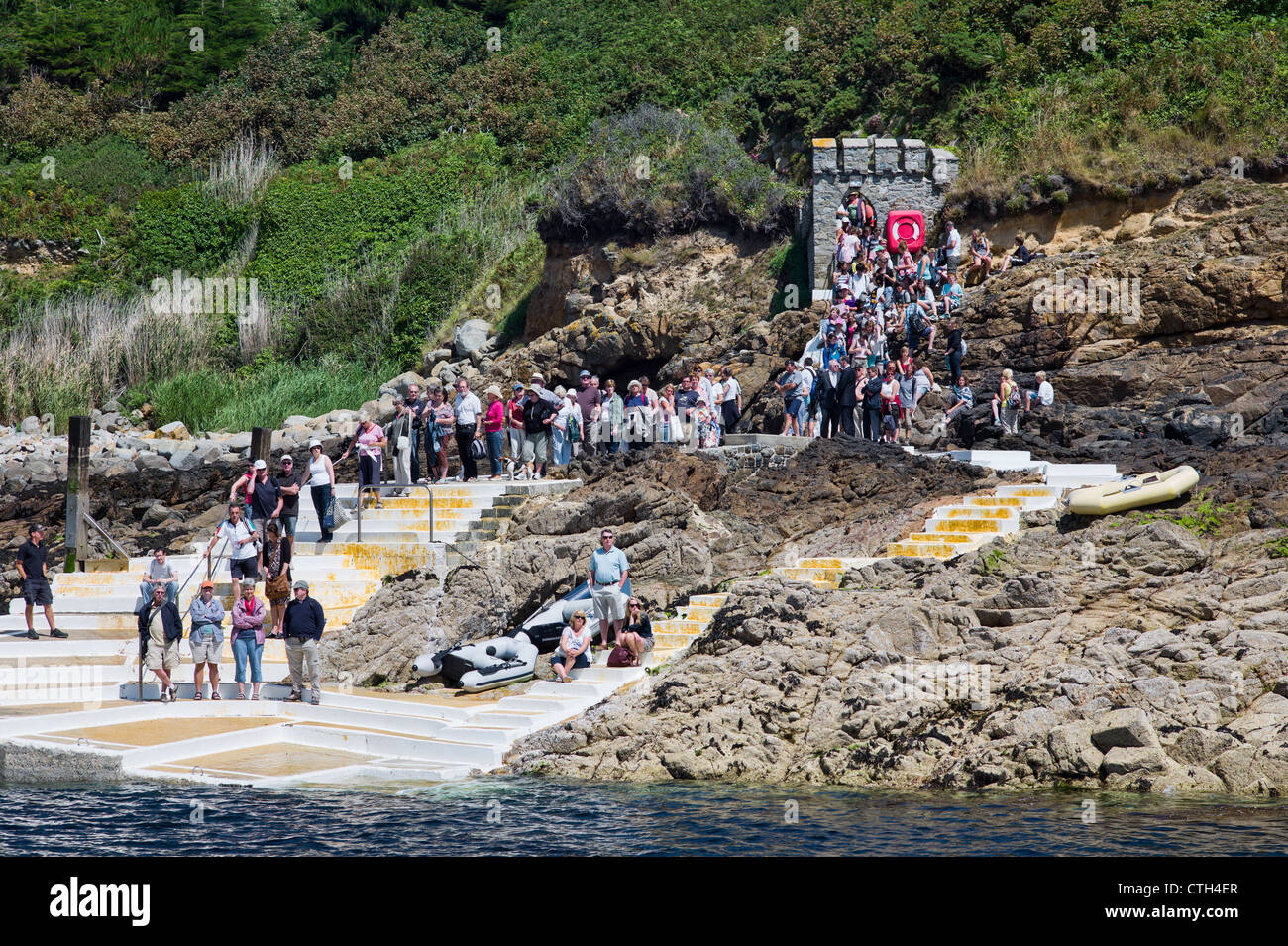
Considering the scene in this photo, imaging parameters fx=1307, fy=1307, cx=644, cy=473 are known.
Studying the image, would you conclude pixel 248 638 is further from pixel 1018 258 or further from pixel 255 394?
pixel 255 394

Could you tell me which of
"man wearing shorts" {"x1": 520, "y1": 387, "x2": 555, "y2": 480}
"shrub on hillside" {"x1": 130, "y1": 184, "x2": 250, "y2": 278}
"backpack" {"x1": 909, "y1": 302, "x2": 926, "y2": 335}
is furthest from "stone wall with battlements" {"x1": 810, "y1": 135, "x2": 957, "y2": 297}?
"shrub on hillside" {"x1": 130, "y1": 184, "x2": 250, "y2": 278}

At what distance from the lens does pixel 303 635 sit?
1323cm

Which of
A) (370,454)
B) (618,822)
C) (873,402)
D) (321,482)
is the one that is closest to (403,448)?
(370,454)

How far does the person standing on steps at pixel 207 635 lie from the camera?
44.4ft

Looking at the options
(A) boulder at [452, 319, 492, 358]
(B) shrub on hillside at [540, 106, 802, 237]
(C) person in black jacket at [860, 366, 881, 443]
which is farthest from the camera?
(A) boulder at [452, 319, 492, 358]

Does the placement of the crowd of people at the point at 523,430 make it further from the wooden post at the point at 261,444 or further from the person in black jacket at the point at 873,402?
the person in black jacket at the point at 873,402

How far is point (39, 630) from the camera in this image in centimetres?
1644

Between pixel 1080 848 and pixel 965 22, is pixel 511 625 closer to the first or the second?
pixel 1080 848

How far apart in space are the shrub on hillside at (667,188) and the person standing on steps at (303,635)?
20143 millimetres

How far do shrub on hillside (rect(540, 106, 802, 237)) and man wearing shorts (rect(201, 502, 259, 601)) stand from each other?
1806 centimetres

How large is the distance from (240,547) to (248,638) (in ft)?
8.96

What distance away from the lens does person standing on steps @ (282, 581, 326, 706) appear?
520 inches

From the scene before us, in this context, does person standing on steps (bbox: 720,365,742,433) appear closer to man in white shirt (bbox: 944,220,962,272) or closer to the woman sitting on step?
man in white shirt (bbox: 944,220,962,272)

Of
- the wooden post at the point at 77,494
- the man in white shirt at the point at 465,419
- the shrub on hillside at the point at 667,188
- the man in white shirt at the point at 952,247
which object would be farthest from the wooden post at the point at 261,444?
the shrub on hillside at the point at 667,188
